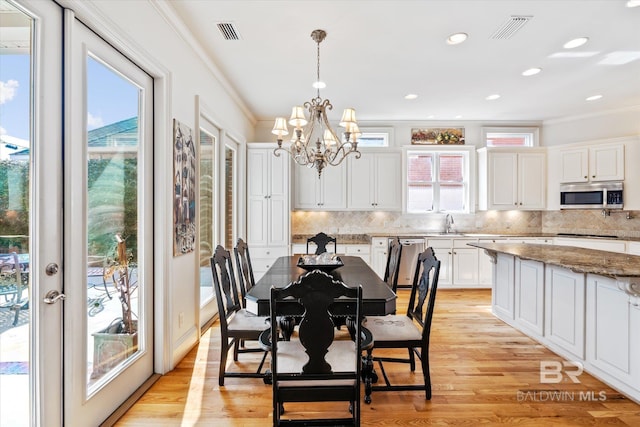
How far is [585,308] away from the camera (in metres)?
2.68

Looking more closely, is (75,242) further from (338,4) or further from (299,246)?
(299,246)

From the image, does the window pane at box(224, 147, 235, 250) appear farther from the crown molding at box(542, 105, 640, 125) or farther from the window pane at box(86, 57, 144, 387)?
the crown molding at box(542, 105, 640, 125)

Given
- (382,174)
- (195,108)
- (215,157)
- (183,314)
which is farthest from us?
(382,174)

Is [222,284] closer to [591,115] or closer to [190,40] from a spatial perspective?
[190,40]

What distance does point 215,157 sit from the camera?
162 inches

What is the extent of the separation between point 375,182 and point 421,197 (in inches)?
37.9

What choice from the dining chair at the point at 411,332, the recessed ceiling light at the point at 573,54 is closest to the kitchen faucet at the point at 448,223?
the recessed ceiling light at the point at 573,54

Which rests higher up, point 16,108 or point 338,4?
point 338,4

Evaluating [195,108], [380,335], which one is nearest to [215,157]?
[195,108]

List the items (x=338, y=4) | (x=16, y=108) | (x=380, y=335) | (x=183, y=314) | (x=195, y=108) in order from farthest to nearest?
(x=195, y=108) < (x=183, y=314) < (x=338, y=4) < (x=380, y=335) < (x=16, y=108)

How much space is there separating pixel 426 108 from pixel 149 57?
13.7ft

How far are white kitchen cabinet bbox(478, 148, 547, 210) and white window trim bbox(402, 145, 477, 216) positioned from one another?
252mm

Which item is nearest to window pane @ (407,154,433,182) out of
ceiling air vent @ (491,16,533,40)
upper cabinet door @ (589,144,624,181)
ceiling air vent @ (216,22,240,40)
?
upper cabinet door @ (589,144,624,181)

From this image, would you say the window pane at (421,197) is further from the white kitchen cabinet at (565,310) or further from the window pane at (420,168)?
the white kitchen cabinet at (565,310)
